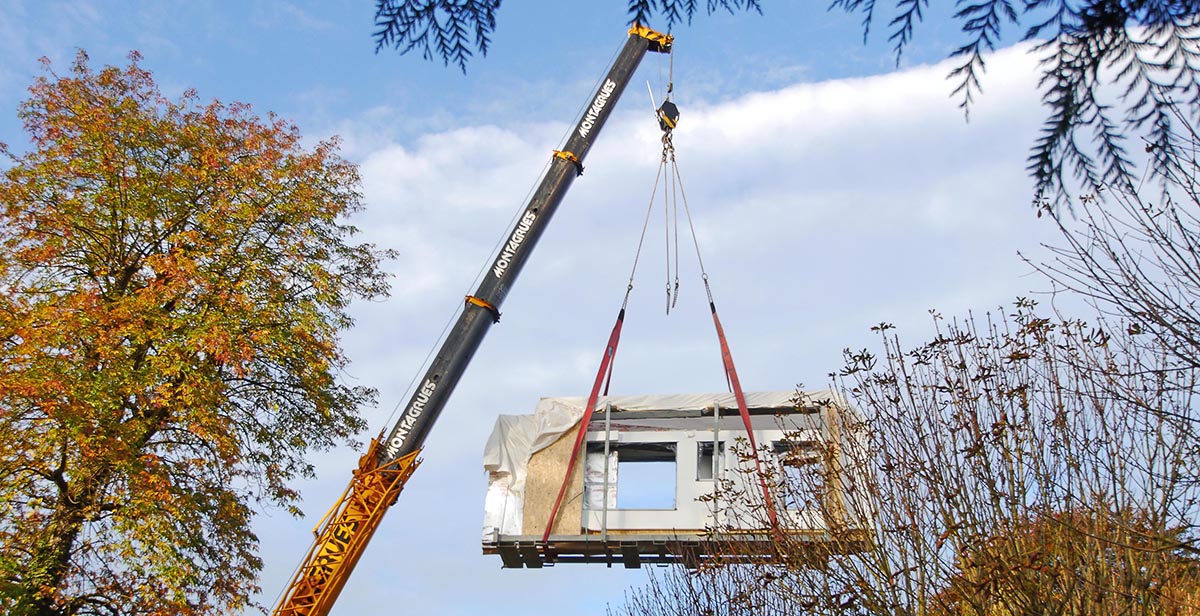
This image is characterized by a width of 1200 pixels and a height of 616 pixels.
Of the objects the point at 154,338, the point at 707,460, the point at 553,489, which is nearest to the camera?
the point at 154,338

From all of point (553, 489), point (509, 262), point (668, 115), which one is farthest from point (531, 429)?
point (668, 115)

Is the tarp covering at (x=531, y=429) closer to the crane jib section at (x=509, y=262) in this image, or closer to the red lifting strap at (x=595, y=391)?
the red lifting strap at (x=595, y=391)

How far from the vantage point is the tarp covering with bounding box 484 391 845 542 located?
22373 mm

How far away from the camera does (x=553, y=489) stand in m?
22.5

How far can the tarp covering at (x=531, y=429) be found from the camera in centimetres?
2237

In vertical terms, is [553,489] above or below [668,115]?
below

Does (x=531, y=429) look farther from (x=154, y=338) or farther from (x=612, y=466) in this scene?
(x=154, y=338)

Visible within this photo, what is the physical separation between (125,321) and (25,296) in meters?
1.58

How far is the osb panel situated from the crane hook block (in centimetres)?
657

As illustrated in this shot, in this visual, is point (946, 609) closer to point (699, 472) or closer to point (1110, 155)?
point (1110, 155)

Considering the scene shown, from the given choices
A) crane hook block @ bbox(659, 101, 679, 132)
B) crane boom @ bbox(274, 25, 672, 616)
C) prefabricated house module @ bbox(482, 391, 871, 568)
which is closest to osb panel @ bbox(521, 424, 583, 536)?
prefabricated house module @ bbox(482, 391, 871, 568)

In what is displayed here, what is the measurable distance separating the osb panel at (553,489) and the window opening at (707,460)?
2.38m

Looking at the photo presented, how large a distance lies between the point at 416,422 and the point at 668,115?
9138mm

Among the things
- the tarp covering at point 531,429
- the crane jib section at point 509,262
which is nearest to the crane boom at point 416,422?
the crane jib section at point 509,262
